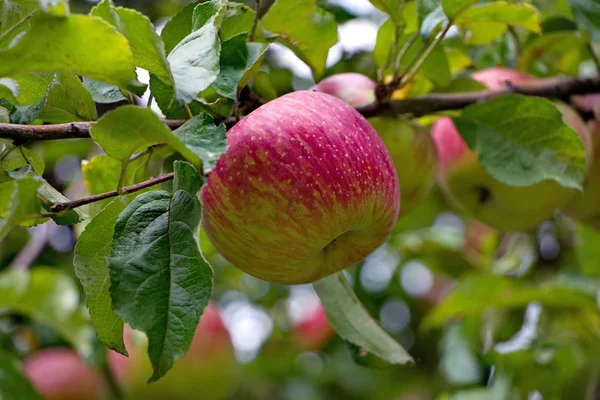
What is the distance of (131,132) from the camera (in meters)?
0.83

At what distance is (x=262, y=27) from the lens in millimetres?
1092

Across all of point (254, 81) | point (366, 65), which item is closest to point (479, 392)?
point (366, 65)

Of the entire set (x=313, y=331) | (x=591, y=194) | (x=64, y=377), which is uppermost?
(x=591, y=194)

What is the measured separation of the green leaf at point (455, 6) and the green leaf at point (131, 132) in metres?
0.54

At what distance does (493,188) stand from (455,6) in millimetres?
412

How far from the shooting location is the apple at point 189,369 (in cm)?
196

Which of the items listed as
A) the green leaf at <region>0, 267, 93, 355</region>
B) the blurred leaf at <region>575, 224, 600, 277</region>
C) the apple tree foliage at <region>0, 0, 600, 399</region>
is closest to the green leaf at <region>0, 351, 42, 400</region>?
the apple tree foliage at <region>0, 0, 600, 399</region>

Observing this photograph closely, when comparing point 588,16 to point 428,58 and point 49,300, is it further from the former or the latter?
point 49,300

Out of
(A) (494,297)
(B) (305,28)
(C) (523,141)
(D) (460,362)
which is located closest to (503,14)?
(C) (523,141)

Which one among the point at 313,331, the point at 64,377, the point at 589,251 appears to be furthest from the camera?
the point at 313,331

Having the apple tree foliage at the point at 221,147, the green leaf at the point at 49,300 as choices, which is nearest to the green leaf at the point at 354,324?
the apple tree foliage at the point at 221,147

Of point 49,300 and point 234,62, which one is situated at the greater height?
point 234,62

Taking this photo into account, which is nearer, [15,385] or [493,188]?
[493,188]

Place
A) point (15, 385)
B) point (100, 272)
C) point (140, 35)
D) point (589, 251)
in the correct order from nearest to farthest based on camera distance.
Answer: point (140, 35), point (100, 272), point (15, 385), point (589, 251)
